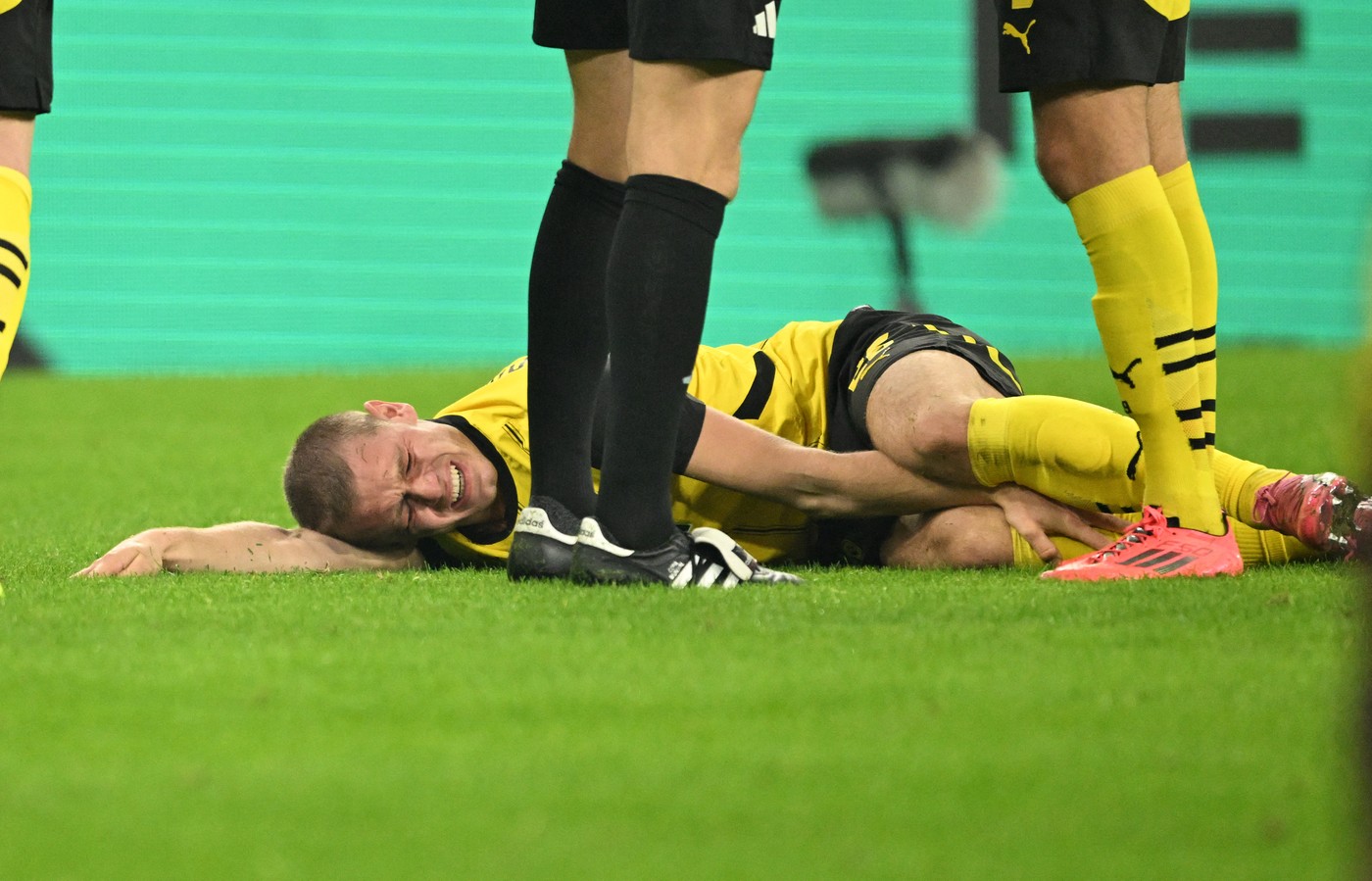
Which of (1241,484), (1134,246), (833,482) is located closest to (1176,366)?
(1134,246)

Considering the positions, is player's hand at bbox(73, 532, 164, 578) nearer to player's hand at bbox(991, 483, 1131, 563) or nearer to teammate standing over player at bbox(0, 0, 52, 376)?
teammate standing over player at bbox(0, 0, 52, 376)

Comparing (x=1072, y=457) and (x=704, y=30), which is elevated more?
(x=704, y=30)

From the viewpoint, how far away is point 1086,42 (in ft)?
7.25

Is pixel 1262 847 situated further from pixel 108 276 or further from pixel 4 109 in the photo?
pixel 108 276

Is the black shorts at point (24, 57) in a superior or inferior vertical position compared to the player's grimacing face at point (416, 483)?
superior

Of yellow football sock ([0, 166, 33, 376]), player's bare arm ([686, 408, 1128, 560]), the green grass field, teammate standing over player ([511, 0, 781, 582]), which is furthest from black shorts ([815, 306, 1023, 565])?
yellow football sock ([0, 166, 33, 376])

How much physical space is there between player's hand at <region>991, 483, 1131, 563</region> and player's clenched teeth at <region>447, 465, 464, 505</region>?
887 millimetres

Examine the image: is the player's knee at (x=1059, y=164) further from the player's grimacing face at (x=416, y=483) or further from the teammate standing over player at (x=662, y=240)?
the player's grimacing face at (x=416, y=483)

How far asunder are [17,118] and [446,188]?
243 inches

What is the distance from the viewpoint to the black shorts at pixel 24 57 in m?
2.21

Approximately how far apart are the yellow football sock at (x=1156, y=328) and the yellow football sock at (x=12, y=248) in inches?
60.7

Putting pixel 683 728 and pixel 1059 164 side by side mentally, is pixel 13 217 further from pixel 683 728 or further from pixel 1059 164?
pixel 1059 164

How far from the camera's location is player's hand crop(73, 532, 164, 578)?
8.10 feet

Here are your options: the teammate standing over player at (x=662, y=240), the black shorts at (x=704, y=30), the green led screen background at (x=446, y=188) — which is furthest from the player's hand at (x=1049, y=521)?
the green led screen background at (x=446, y=188)
